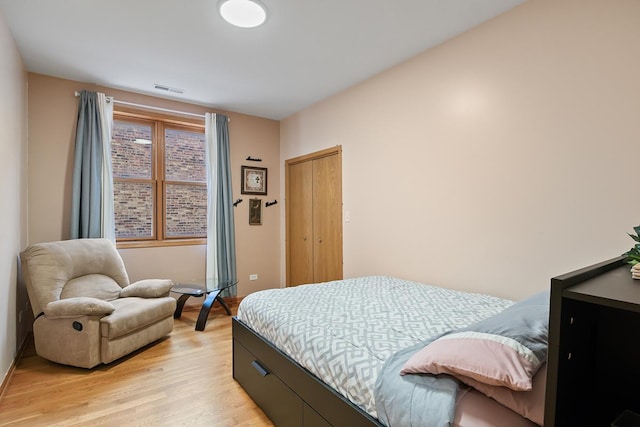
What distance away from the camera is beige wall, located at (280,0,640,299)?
1770 millimetres

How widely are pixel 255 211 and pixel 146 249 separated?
1450mm

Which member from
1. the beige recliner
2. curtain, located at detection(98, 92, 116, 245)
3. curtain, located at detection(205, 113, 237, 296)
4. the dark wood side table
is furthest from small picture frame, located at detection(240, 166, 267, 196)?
the beige recliner

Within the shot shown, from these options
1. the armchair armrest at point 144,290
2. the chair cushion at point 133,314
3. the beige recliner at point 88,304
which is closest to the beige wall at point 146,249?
the beige recliner at point 88,304

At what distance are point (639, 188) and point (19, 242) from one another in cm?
447

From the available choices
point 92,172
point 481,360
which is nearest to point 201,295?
point 92,172

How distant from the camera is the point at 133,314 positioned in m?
2.67

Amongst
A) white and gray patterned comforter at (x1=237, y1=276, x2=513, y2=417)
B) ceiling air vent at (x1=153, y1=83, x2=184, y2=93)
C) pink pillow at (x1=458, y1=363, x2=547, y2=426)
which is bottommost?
white and gray patterned comforter at (x1=237, y1=276, x2=513, y2=417)

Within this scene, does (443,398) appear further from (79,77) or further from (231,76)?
(79,77)

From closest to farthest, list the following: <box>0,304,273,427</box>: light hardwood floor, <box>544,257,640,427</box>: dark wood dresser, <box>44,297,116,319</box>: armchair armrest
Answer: <box>544,257,640,427</box>: dark wood dresser → <box>0,304,273,427</box>: light hardwood floor → <box>44,297,116,319</box>: armchair armrest

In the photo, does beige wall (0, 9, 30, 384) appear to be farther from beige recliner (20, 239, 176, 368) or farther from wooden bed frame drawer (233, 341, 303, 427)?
wooden bed frame drawer (233, 341, 303, 427)

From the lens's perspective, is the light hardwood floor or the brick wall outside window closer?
the light hardwood floor

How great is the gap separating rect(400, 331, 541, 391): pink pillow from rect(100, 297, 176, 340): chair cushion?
7.89 ft

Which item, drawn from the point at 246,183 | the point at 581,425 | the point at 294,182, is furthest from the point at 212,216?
the point at 581,425

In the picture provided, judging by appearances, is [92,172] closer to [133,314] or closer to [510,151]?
[133,314]
